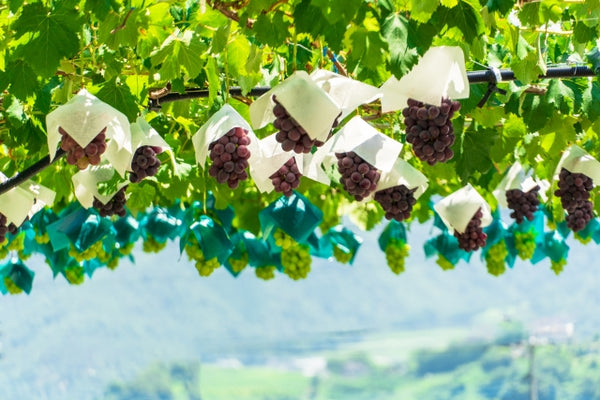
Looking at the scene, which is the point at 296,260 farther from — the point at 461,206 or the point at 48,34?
the point at 48,34

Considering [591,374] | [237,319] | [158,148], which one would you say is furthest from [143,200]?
[591,374]

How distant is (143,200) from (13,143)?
0.36m

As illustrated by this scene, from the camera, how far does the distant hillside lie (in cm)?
883

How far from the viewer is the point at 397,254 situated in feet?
14.3

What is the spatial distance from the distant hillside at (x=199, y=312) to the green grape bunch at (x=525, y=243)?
15.0 ft

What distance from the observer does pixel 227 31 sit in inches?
73.1

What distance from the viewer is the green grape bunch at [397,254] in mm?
4352

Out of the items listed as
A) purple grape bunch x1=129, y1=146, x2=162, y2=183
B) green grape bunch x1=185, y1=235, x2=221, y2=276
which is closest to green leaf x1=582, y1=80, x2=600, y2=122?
purple grape bunch x1=129, y1=146, x2=162, y2=183

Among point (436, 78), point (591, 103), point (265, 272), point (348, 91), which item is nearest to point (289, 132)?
point (348, 91)

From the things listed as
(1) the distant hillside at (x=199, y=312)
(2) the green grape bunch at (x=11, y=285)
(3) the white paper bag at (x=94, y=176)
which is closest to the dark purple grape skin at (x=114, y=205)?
(3) the white paper bag at (x=94, y=176)

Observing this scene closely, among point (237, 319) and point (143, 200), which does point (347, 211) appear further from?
point (237, 319)

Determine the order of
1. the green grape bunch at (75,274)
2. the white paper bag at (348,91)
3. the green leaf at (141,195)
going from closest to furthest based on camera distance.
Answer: the white paper bag at (348,91) → the green leaf at (141,195) → the green grape bunch at (75,274)

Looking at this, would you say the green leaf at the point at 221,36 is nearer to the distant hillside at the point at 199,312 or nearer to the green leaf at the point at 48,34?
the green leaf at the point at 48,34

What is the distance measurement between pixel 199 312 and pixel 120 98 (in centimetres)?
716
